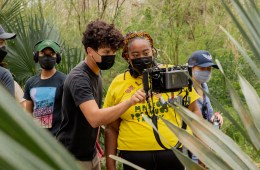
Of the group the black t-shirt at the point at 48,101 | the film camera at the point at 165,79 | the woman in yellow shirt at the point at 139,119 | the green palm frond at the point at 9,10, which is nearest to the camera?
the film camera at the point at 165,79

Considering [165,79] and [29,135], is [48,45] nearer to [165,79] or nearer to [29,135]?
[165,79]

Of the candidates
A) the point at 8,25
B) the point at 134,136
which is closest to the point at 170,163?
the point at 134,136

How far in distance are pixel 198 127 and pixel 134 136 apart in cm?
173

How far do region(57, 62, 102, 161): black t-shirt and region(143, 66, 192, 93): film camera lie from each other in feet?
1.01

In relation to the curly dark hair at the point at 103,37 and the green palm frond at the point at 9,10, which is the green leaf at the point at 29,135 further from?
the green palm frond at the point at 9,10

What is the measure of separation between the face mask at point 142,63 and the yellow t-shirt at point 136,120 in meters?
0.09

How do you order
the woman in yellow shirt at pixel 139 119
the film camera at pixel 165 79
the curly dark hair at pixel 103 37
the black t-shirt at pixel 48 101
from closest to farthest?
the film camera at pixel 165 79 → the woman in yellow shirt at pixel 139 119 → the curly dark hair at pixel 103 37 → the black t-shirt at pixel 48 101

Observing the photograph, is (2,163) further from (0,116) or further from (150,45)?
(150,45)

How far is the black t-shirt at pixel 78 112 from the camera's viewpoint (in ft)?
8.00

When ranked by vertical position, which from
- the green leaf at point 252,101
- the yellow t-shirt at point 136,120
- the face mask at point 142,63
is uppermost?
the green leaf at point 252,101

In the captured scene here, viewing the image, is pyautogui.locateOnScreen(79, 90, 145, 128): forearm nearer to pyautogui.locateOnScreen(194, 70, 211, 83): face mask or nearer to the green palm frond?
pyautogui.locateOnScreen(194, 70, 211, 83): face mask

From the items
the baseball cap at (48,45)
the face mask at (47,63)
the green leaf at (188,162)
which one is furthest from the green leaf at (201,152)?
the baseball cap at (48,45)

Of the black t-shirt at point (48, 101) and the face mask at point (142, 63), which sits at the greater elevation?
the face mask at point (142, 63)

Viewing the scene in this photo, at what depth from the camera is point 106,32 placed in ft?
8.50
